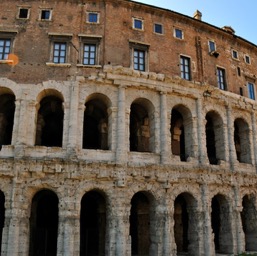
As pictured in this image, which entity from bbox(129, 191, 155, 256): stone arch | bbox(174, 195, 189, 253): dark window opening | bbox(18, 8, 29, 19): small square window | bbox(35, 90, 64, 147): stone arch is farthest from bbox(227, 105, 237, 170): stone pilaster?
bbox(18, 8, 29, 19): small square window

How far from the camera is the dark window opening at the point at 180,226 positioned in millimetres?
A: 19297

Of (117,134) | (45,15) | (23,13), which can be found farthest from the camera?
(45,15)

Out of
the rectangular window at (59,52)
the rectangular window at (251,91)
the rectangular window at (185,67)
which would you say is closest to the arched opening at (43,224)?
the rectangular window at (59,52)

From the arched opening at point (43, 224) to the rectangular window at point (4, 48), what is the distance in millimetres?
7365

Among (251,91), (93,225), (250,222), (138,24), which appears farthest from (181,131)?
(93,225)

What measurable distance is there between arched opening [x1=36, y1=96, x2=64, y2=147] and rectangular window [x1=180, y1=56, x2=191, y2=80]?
731 centimetres

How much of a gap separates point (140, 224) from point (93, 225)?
2.69 m

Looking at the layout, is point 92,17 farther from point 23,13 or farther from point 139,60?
point 23,13

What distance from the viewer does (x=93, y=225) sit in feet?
60.7

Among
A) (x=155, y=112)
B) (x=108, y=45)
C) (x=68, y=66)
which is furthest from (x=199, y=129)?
(x=68, y=66)

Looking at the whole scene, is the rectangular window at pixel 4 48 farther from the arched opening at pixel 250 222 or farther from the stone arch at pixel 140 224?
the arched opening at pixel 250 222

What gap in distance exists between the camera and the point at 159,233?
1577 centimetres

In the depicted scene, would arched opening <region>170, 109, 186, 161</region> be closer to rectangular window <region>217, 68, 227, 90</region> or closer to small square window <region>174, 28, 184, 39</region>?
rectangular window <region>217, 68, 227, 90</region>

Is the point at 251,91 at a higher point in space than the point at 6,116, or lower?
higher
